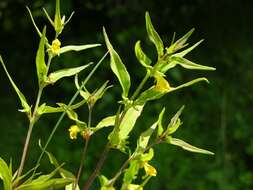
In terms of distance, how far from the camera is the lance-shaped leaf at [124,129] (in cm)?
66

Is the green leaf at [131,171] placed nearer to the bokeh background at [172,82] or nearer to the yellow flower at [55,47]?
the yellow flower at [55,47]

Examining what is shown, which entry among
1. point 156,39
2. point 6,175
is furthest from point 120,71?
point 6,175

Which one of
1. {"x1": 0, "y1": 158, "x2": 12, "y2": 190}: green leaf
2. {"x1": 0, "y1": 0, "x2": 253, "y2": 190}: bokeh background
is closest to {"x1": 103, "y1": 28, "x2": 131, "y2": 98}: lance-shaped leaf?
{"x1": 0, "y1": 158, "x2": 12, "y2": 190}: green leaf

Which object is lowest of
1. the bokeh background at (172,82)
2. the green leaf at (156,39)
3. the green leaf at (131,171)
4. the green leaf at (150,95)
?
the bokeh background at (172,82)

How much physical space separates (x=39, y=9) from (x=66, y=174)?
7.24ft

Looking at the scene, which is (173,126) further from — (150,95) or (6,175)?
(6,175)

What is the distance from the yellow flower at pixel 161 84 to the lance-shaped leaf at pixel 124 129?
3 centimetres

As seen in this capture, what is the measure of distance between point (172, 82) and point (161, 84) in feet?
7.14

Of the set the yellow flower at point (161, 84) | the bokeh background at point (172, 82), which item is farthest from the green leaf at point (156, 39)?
the bokeh background at point (172, 82)

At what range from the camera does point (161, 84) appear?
649mm

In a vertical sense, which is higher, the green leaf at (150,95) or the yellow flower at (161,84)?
the yellow flower at (161,84)

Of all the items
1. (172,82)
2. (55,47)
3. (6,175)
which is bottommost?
(172,82)

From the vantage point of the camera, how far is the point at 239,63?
293 cm

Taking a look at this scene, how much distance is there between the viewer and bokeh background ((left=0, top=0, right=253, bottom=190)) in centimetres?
246
